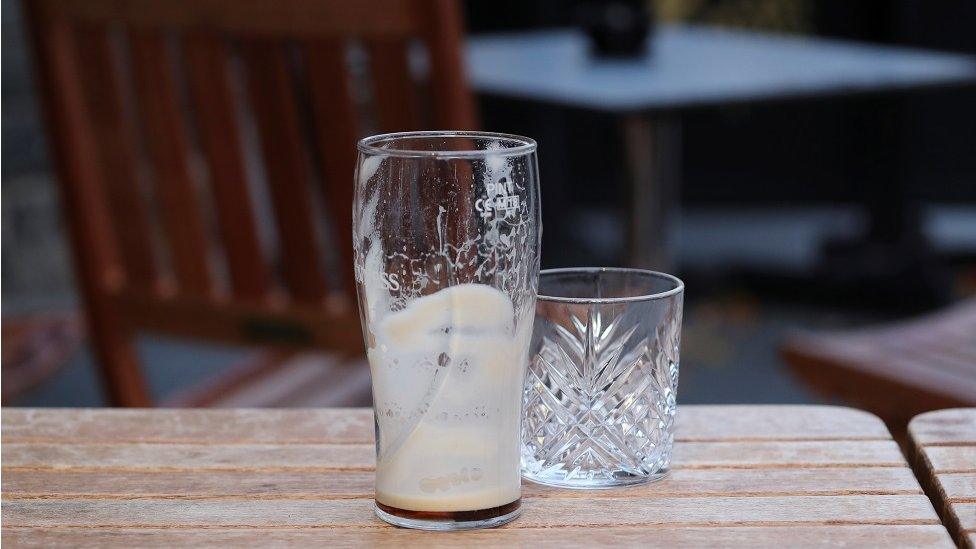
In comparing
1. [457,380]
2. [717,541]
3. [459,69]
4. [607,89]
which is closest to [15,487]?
[457,380]

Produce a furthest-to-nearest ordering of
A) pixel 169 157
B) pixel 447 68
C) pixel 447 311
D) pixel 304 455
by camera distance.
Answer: pixel 169 157 → pixel 447 68 → pixel 304 455 → pixel 447 311

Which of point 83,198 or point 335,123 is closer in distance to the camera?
point 335,123

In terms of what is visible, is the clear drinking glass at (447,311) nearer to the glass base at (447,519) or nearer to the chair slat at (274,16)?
the glass base at (447,519)

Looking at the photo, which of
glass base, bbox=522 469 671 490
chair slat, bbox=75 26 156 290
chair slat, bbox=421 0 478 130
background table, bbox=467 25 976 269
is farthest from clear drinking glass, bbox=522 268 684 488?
background table, bbox=467 25 976 269

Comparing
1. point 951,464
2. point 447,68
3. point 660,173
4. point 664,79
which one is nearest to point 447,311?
point 951,464

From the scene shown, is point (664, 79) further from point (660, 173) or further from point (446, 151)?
point (446, 151)

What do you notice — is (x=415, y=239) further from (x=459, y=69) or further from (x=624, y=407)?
(x=459, y=69)
